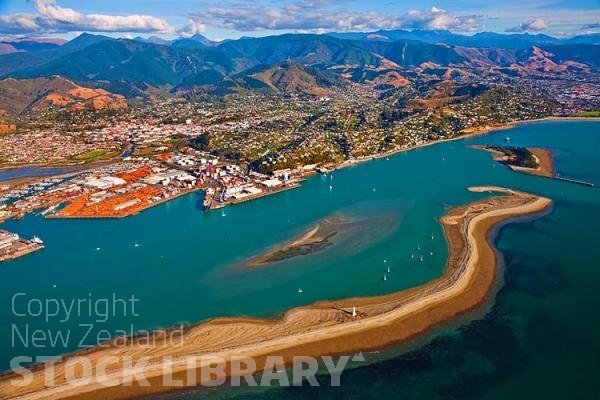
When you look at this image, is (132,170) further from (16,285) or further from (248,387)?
(248,387)

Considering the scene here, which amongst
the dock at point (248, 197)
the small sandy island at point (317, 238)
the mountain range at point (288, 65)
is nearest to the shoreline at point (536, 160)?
the small sandy island at point (317, 238)

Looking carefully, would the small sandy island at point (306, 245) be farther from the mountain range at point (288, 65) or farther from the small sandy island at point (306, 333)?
the mountain range at point (288, 65)

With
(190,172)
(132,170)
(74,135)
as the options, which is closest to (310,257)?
(190,172)

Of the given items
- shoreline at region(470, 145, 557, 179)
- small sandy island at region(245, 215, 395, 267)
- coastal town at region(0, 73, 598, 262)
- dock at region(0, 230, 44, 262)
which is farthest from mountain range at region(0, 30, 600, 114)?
dock at region(0, 230, 44, 262)

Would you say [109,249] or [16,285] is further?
[109,249]

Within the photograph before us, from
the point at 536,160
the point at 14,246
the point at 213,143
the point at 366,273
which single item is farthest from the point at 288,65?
the point at 366,273

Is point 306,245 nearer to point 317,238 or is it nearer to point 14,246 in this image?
point 317,238
